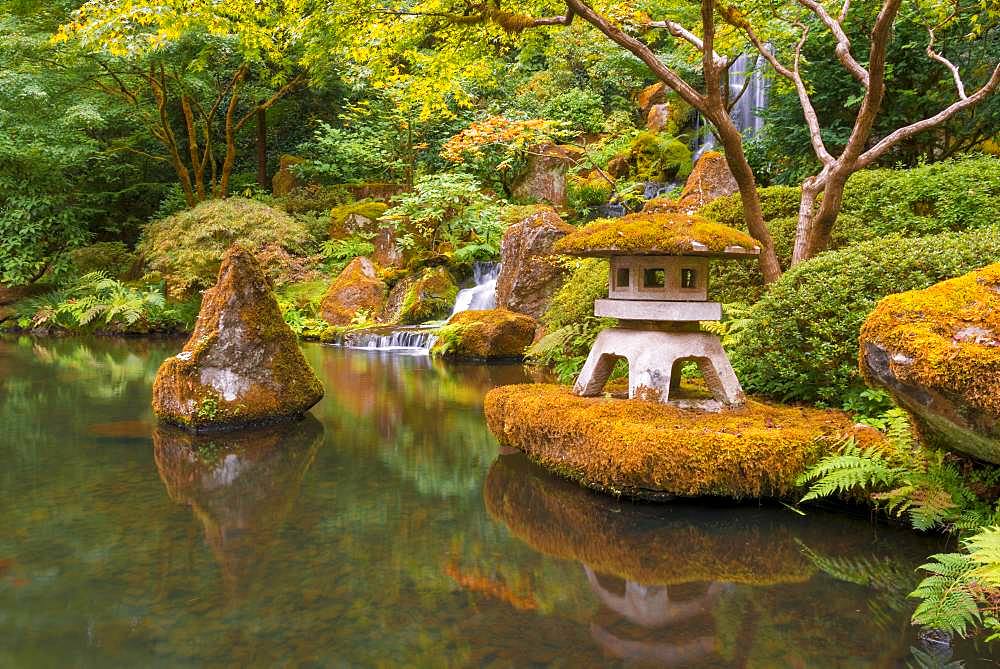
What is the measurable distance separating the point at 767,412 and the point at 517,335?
822cm

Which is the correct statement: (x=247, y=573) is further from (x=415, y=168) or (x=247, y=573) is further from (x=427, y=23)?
(x=415, y=168)

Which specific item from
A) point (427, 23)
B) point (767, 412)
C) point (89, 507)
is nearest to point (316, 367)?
point (427, 23)

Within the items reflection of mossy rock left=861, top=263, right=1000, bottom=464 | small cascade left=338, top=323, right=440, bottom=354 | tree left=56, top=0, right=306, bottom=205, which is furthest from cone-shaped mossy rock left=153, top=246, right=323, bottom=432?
tree left=56, top=0, right=306, bottom=205

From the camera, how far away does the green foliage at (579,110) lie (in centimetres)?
2222

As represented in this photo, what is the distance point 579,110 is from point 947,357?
20533 millimetres

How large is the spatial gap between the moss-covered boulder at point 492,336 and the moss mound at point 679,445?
777cm

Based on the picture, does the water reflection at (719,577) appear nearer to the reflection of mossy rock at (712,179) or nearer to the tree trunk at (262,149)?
the reflection of mossy rock at (712,179)

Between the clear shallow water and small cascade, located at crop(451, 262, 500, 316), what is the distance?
953 cm

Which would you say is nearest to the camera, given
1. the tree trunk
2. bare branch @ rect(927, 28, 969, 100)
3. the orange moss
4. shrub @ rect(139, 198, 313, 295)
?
the orange moss

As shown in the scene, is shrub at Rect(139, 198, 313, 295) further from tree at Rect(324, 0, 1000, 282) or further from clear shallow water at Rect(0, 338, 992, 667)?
clear shallow water at Rect(0, 338, 992, 667)

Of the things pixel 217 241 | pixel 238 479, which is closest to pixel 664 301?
pixel 238 479

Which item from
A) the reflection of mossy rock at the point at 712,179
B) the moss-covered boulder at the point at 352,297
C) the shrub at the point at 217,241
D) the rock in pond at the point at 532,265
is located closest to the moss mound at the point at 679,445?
Answer: the reflection of mossy rock at the point at 712,179

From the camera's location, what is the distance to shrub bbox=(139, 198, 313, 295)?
18031 millimetres

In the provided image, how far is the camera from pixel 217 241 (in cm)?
1830
